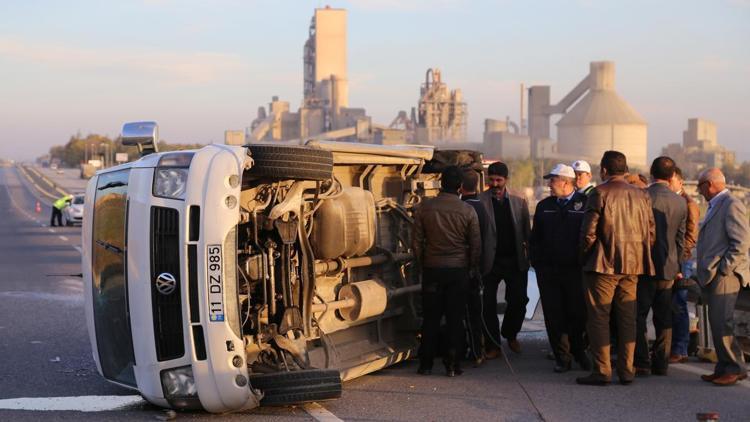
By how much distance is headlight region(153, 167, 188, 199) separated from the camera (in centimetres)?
760

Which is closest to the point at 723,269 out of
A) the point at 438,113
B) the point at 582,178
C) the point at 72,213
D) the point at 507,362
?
the point at 582,178

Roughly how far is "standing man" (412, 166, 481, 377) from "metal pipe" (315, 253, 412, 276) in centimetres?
47

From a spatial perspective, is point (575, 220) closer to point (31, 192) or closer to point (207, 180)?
point (207, 180)

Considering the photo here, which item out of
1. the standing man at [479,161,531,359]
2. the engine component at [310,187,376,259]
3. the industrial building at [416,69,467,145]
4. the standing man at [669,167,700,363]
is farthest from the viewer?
the industrial building at [416,69,467,145]

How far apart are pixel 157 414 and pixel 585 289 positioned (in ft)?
12.8

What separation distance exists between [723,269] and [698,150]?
13610cm

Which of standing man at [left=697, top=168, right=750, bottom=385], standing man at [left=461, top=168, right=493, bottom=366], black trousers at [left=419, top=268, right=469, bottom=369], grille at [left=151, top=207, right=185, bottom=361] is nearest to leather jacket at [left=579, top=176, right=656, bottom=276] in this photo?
standing man at [left=697, top=168, right=750, bottom=385]

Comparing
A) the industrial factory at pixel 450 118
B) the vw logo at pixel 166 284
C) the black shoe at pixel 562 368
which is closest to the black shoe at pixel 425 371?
the black shoe at pixel 562 368

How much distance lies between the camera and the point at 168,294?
759 cm

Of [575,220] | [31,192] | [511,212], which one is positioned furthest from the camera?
[31,192]

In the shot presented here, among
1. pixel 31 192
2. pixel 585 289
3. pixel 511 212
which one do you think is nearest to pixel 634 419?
pixel 585 289

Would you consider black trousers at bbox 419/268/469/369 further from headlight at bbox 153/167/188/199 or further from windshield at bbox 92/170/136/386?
headlight at bbox 153/167/188/199

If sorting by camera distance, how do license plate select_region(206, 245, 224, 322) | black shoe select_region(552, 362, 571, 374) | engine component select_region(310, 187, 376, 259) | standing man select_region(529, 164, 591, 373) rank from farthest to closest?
1. standing man select_region(529, 164, 591, 373)
2. black shoe select_region(552, 362, 571, 374)
3. engine component select_region(310, 187, 376, 259)
4. license plate select_region(206, 245, 224, 322)

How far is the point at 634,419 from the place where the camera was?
7840mm
